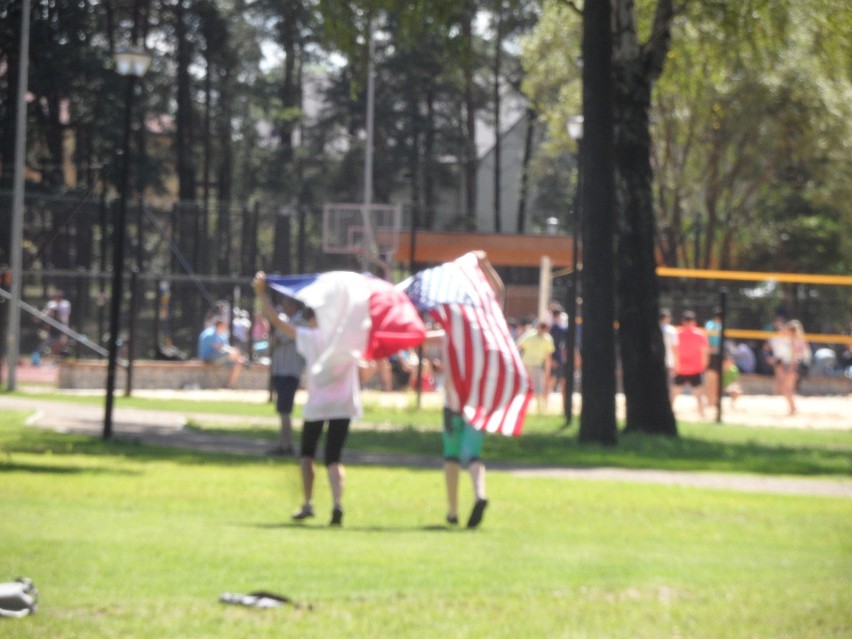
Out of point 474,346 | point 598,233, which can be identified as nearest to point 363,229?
point 598,233

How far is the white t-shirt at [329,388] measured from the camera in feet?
40.4

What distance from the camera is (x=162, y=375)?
3434cm

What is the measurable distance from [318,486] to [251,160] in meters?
40.4

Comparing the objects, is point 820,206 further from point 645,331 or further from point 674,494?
point 674,494

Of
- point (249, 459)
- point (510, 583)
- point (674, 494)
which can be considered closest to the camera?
point (510, 583)

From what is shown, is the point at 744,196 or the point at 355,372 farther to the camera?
the point at 744,196

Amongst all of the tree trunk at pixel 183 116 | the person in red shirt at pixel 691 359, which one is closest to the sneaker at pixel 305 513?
the tree trunk at pixel 183 116

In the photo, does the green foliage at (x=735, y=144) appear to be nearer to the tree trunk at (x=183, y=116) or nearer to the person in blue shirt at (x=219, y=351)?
the tree trunk at (x=183, y=116)

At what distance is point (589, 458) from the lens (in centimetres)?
2023

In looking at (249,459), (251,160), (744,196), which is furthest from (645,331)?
(251,160)

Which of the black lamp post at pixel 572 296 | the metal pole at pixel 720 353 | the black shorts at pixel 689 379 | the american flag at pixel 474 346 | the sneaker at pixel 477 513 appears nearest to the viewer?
the american flag at pixel 474 346

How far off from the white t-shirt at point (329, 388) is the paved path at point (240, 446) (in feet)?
9.26

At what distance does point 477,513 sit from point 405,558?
6.32 feet

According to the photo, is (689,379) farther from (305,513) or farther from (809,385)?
(305,513)
